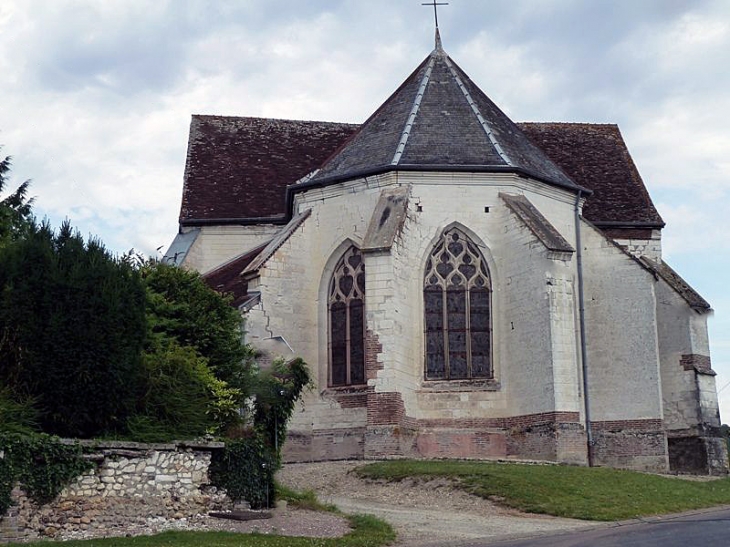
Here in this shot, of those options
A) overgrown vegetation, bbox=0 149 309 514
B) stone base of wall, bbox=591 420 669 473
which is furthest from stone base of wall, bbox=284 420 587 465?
overgrown vegetation, bbox=0 149 309 514

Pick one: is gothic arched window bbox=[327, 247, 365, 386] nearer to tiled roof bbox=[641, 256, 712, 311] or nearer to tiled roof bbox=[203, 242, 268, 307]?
tiled roof bbox=[203, 242, 268, 307]

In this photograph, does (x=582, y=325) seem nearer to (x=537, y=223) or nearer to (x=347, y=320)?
(x=537, y=223)

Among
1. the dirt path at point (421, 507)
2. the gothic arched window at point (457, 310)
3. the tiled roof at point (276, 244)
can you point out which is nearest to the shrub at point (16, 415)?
the dirt path at point (421, 507)

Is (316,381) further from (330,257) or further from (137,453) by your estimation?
(137,453)

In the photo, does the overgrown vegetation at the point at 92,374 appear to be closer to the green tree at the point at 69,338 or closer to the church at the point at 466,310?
the green tree at the point at 69,338

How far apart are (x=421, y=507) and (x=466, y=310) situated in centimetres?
868

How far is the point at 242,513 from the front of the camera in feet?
62.0

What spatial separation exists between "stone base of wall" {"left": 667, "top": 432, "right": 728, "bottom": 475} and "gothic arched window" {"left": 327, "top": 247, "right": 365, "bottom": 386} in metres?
8.60

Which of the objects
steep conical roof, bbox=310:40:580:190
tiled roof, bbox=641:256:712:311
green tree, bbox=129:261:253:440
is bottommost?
green tree, bbox=129:261:253:440

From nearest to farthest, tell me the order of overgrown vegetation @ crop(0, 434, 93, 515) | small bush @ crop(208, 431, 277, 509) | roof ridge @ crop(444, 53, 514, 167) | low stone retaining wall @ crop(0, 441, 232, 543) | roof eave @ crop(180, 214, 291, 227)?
overgrown vegetation @ crop(0, 434, 93, 515) → low stone retaining wall @ crop(0, 441, 232, 543) → small bush @ crop(208, 431, 277, 509) → roof ridge @ crop(444, 53, 514, 167) → roof eave @ crop(180, 214, 291, 227)

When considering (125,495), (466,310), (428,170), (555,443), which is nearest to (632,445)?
(555,443)

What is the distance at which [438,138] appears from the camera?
1192 inches

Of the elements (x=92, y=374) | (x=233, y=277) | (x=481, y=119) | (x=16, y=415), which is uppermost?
(x=481, y=119)

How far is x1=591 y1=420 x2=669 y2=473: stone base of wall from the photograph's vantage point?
2919 centimetres
